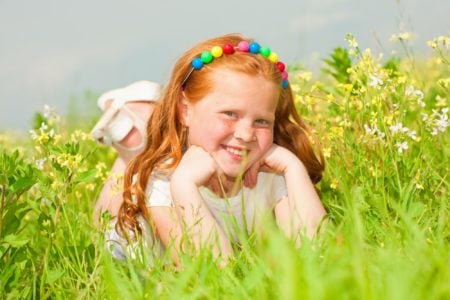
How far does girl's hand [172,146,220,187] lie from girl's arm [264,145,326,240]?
338mm

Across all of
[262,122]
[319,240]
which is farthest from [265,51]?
[319,240]

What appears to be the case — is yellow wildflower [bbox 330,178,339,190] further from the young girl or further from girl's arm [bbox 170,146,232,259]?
girl's arm [bbox 170,146,232,259]

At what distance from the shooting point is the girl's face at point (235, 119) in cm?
359

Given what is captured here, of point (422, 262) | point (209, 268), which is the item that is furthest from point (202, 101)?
point (422, 262)

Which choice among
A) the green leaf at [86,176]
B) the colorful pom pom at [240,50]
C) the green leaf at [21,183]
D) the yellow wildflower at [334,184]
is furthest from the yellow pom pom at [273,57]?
the green leaf at [21,183]

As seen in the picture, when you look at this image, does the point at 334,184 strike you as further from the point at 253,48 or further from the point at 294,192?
the point at 253,48

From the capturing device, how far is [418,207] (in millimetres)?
3180

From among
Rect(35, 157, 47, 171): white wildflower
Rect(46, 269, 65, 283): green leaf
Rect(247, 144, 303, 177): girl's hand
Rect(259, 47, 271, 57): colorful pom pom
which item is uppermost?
Rect(259, 47, 271, 57): colorful pom pom

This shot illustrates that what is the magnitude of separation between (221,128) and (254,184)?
0.46 m

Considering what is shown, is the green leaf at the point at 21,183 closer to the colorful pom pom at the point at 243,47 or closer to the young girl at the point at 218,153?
the young girl at the point at 218,153

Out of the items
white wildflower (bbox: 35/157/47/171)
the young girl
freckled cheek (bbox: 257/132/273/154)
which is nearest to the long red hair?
the young girl

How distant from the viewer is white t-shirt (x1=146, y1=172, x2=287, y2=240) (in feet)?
12.4

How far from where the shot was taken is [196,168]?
11.7 feet

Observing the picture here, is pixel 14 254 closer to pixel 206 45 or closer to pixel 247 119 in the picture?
pixel 247 119
